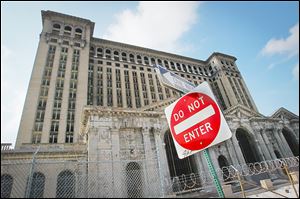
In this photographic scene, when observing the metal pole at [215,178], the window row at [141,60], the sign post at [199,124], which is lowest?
the metal pole at [215,178]

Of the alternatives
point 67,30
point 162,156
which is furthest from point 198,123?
point 67,30

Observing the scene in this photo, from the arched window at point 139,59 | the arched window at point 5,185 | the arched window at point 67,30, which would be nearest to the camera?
the arched window at point 5,185

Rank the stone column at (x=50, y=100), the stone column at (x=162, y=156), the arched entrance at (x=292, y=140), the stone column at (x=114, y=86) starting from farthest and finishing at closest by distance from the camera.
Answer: the stone column at (x=114, y=86), the stone column at (x=50, y=100), the arched entrance at (x=292, y=140), the stone column at (x=162, y=156)

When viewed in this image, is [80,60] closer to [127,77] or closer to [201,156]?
[127,77]

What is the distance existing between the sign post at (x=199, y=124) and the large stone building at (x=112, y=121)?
3.63 ft

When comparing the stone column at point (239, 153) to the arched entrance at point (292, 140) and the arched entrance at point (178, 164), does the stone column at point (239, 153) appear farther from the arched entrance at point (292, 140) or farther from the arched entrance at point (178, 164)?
the arched entrance at point (292, 140)

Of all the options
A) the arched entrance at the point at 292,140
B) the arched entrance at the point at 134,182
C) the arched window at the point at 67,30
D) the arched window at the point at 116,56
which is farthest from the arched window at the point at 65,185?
the arched window at the point at 67,30

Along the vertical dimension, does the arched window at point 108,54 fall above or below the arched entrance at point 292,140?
above

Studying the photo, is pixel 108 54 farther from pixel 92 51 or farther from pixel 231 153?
pixel 231 153

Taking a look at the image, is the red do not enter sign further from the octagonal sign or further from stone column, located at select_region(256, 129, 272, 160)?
stone column, located at select_region(256, 129, 272, 160)

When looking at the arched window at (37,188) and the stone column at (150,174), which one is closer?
the arched window at (37,188)

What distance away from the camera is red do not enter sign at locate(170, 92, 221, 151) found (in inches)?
124

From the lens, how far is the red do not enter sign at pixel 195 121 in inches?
124

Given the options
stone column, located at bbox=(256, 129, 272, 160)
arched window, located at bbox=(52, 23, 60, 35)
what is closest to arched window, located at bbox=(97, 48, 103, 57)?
arched window, located at bbox=(52, 23, 60, 35)
